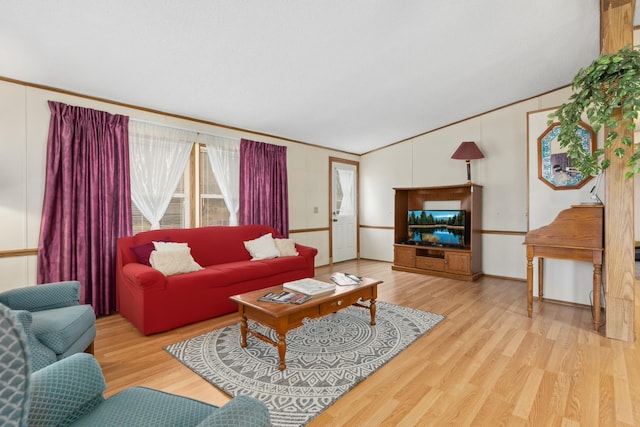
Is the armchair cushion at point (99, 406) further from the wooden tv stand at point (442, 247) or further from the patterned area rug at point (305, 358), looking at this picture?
the wooden tv stand at point (442, 247)

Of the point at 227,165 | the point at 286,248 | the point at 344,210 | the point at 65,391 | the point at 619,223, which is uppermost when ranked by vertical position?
the point at 227,165

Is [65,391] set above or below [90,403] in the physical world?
above

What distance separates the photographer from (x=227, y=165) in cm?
458

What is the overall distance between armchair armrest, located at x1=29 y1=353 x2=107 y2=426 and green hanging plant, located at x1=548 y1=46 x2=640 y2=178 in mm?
3611

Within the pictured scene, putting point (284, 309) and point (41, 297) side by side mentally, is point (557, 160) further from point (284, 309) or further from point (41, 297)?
point (41, 297)

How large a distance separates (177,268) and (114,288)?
0.94m

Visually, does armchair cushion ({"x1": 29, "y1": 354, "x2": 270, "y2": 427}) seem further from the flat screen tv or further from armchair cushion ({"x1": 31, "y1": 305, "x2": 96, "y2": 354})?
the flat screen tv

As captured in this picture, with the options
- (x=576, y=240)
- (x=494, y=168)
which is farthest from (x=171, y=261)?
(x=494, y=168)

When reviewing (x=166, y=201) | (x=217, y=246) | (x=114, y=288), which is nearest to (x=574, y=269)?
(x=217, y=246)

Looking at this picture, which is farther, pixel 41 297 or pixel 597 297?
pixel 597 297

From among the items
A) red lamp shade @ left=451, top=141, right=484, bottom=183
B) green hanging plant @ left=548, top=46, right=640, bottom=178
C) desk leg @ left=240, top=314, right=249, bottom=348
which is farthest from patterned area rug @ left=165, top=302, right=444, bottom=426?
red lamp shade @ left=451, top=141, right=484, bottom=183

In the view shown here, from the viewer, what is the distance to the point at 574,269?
12.1ft

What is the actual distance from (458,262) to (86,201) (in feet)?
16.4

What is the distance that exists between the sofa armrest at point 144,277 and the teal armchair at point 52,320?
0.50 metres
